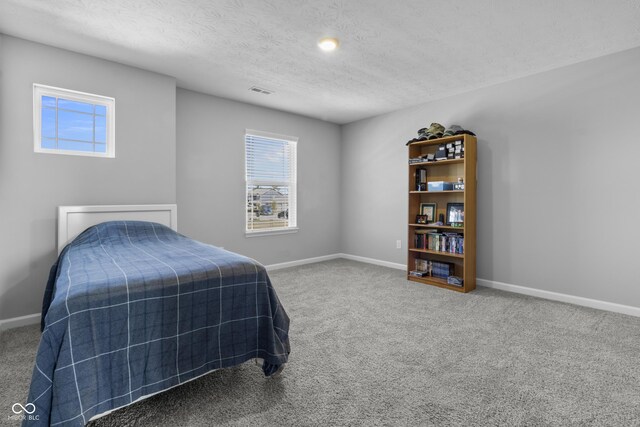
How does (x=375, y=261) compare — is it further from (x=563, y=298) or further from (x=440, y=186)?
(x=563, y=298)

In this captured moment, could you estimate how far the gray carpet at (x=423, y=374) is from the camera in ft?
5.16

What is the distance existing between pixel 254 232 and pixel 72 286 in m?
3.13

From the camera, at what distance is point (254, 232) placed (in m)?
4.54

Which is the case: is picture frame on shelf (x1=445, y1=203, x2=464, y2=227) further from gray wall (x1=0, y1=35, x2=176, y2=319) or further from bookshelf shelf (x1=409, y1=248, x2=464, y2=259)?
gray wall (x1=0, y1=35, x2=176, y2=319)

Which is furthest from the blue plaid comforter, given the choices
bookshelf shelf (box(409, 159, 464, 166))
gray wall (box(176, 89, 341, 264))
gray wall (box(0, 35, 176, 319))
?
bookshelf shelf (box(409, 159, 464, 166))

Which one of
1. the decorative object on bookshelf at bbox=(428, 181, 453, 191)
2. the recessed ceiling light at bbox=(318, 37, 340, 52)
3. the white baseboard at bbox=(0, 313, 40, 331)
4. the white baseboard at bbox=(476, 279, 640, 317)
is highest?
the recessed ceiling light at bbox=(318, 37, 340, 52)

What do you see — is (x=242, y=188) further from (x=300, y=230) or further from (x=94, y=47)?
(x=94, y=47)

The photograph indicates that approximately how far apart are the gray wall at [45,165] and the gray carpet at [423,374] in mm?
532

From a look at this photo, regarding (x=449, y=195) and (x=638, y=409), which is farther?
(x=449, y=195)

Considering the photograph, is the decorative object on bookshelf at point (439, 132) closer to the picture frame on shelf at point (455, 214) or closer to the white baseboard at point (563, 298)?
the picture frame on shelf at point (455, 214)

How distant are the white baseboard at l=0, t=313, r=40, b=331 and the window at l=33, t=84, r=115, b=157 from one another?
1.45 metres

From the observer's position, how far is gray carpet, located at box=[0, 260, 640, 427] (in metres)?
1.57

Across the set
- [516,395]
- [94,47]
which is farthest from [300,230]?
[516,395]

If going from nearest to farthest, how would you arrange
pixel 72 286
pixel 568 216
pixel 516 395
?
pixel 72 286 < pixel 516 395 < pixel 568 216
